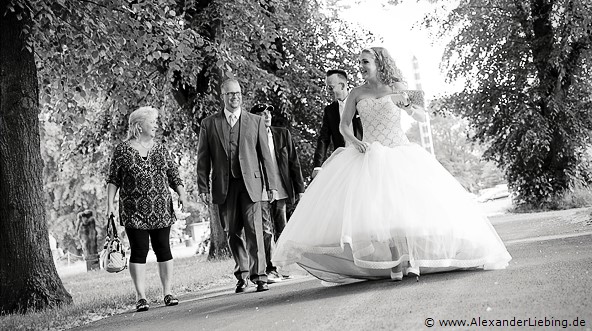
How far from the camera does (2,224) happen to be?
11555mm

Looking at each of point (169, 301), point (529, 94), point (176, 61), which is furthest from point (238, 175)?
point (529, 94)

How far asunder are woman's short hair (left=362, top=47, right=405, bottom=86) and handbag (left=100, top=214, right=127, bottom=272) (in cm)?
353

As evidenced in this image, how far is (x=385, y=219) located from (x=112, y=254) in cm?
348

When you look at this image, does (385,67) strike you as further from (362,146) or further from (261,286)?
(261,286)

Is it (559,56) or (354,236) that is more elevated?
(559,56)

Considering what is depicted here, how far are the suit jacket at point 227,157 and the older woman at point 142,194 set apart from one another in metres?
0.41

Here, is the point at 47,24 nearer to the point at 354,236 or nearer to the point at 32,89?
the point at 32,89

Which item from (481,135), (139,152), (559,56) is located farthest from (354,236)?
(481,135)

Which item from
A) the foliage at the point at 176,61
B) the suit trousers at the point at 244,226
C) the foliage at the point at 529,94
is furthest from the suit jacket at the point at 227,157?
the foliage at the point at 529,94

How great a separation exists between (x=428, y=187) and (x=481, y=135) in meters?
25.4

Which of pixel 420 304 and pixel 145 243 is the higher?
pixel 145 243

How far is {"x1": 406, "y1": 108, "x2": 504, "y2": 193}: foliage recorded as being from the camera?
9531 cm

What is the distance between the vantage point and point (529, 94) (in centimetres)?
3147

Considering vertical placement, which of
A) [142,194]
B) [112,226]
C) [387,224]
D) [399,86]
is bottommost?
[387,224]
